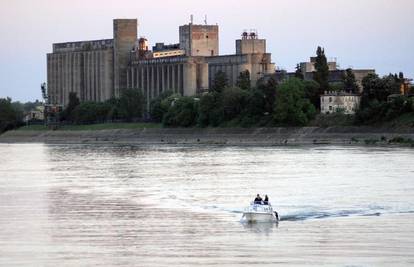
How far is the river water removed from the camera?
44594mm

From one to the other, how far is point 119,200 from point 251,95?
119 m

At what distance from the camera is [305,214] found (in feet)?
194

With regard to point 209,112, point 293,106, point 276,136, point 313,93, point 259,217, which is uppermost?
point 313,93

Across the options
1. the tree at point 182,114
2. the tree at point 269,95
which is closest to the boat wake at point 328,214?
the tree at point 269,95

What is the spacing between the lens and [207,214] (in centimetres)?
6006

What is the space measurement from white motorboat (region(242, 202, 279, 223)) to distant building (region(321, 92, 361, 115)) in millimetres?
115262

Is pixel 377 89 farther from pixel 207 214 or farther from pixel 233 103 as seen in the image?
pixel 207 214

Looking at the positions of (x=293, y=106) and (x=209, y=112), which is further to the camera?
(x=209, y=112)

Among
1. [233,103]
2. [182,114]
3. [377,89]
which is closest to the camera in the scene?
[377,89]

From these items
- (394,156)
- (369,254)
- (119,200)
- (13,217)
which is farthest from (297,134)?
(369,254)

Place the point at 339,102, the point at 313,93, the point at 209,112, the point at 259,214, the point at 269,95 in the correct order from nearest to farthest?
the point at 259,214
the point at 339,102
the point at 313,93
the point at 269,95
the point at 209,112

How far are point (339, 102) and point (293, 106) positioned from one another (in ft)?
24.6

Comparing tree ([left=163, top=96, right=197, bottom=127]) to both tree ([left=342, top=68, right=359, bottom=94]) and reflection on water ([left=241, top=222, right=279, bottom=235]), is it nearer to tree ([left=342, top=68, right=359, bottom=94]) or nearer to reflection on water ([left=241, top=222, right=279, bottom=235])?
tree ([left=342, top=68, right=359, bottom=94])

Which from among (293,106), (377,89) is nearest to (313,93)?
(293,106)
